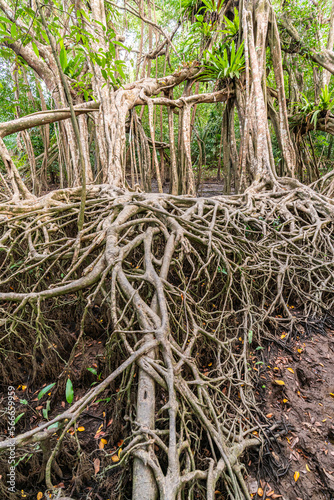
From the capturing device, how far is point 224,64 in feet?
12.8

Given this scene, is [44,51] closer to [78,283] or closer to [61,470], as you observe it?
[78,283]

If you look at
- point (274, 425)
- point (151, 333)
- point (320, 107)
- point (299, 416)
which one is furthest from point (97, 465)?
point (320, 107)

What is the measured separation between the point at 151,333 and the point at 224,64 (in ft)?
14.0

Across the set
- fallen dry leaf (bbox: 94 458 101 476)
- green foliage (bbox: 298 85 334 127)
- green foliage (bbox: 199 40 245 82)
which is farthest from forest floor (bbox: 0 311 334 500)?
green foliage (bbox: 298 85 334 127)

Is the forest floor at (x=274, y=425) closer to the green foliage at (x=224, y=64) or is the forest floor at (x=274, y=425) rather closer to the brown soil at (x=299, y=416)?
the brown soil at (x=299, y=416)

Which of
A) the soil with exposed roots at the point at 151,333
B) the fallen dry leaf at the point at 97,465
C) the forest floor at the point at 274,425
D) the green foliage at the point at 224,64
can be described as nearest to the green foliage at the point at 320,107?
the green foliage at the point at 224,64

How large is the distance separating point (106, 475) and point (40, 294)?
0.91 metres

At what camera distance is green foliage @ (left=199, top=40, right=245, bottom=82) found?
379 centimetres

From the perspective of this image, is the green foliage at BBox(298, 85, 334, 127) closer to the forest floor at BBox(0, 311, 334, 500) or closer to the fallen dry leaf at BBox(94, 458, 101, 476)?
the forest floor at BBox(0, 311, 334, 500)

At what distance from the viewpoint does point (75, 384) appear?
182 centimetres

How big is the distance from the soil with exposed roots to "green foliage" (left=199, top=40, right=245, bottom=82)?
6.92 feet

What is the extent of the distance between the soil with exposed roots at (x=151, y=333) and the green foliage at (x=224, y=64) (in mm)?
2109

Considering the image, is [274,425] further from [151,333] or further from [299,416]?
[151,333]

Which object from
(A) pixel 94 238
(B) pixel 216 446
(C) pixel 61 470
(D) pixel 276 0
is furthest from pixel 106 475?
(D) pixel 276 0
